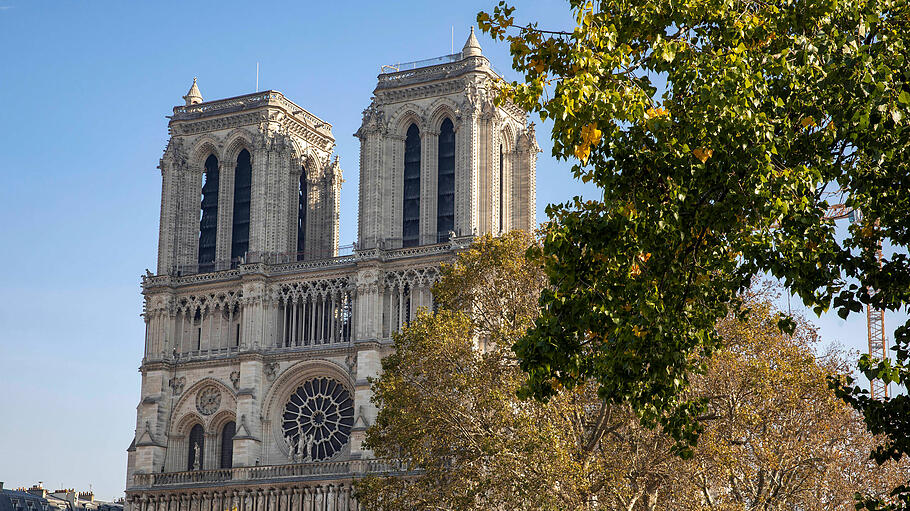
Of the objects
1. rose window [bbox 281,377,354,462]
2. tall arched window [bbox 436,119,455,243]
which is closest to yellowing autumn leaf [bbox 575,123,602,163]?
tall arched window [bbox 436,119,455,243]

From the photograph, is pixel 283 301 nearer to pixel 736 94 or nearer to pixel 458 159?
pixel 458 159

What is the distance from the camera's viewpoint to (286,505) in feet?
188

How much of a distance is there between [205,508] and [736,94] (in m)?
48.7

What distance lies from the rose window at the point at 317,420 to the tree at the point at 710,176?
4302cm

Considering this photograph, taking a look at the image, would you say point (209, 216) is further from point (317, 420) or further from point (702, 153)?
point (702, 153)

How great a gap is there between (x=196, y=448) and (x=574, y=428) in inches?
1377

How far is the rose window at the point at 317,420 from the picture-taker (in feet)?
193

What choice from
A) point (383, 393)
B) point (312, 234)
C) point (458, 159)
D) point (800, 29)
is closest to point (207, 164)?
point (312, 234)

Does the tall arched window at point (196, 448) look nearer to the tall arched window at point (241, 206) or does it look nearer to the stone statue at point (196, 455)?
the stone statue at point (196, 455)

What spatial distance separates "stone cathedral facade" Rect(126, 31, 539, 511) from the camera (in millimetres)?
57812

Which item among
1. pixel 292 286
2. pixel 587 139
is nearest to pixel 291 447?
pixel 292 286

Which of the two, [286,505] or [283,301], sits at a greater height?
[283,301]

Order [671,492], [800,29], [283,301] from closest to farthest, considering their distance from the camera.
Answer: [800,29], [671,492], [283,301]

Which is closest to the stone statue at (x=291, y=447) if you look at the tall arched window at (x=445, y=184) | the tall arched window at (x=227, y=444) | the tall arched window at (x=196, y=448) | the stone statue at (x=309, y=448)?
the stone statue at (x=309, y=448)
